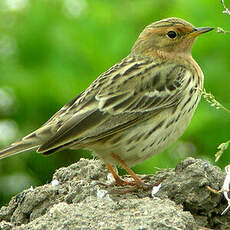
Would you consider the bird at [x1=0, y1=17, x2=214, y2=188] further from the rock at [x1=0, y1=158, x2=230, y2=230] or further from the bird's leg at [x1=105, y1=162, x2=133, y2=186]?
the rock at [x1=0, y1=158, x2=230, y2=230]

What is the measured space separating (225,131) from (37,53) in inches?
Result: 119

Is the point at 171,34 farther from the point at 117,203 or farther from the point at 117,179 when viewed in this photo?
the point at 117,203

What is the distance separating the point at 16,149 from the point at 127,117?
1147mm

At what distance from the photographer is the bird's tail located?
8148 millimetres

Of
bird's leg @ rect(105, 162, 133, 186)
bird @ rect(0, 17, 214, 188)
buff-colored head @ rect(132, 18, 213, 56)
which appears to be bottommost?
bird's leg @ rect(105, 162, 133, 186)

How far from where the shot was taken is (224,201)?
24.6 ft

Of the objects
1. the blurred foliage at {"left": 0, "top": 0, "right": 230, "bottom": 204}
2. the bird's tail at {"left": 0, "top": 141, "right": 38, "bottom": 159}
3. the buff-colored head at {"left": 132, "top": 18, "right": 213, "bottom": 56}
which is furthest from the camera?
the blurred foliage at {"left": 0, "top": 0, "right": 230, "bottom": 204}

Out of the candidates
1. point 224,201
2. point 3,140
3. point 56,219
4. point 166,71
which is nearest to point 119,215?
point 56,219

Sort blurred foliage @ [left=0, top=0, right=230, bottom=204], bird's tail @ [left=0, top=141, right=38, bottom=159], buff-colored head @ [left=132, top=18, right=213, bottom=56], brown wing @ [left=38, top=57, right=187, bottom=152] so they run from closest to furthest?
1. brown wing @ [left=38, top=57, right=187, bottom=152]
2. bird's tail @ [left=0, top=141, right=38, bottom=159]
3. buff-colored head @ [left=132, top=18, right=213, bottom=56]
4. blurred foliage @ [left=0, top=0, right=230, bottom=204]

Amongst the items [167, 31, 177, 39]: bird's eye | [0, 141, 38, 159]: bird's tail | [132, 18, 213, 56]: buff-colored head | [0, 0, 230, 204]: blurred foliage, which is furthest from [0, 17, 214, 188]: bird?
[0, 0, 230, 204]: blurred foliage

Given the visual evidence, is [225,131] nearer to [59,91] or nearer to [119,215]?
[59,91]

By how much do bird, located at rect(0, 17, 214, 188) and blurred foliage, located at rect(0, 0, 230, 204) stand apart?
2115 millimetres

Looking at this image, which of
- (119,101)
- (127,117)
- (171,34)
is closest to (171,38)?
(171,34)

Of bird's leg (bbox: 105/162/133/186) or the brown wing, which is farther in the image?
bird's leg (bbox: 105/162/133/186)
